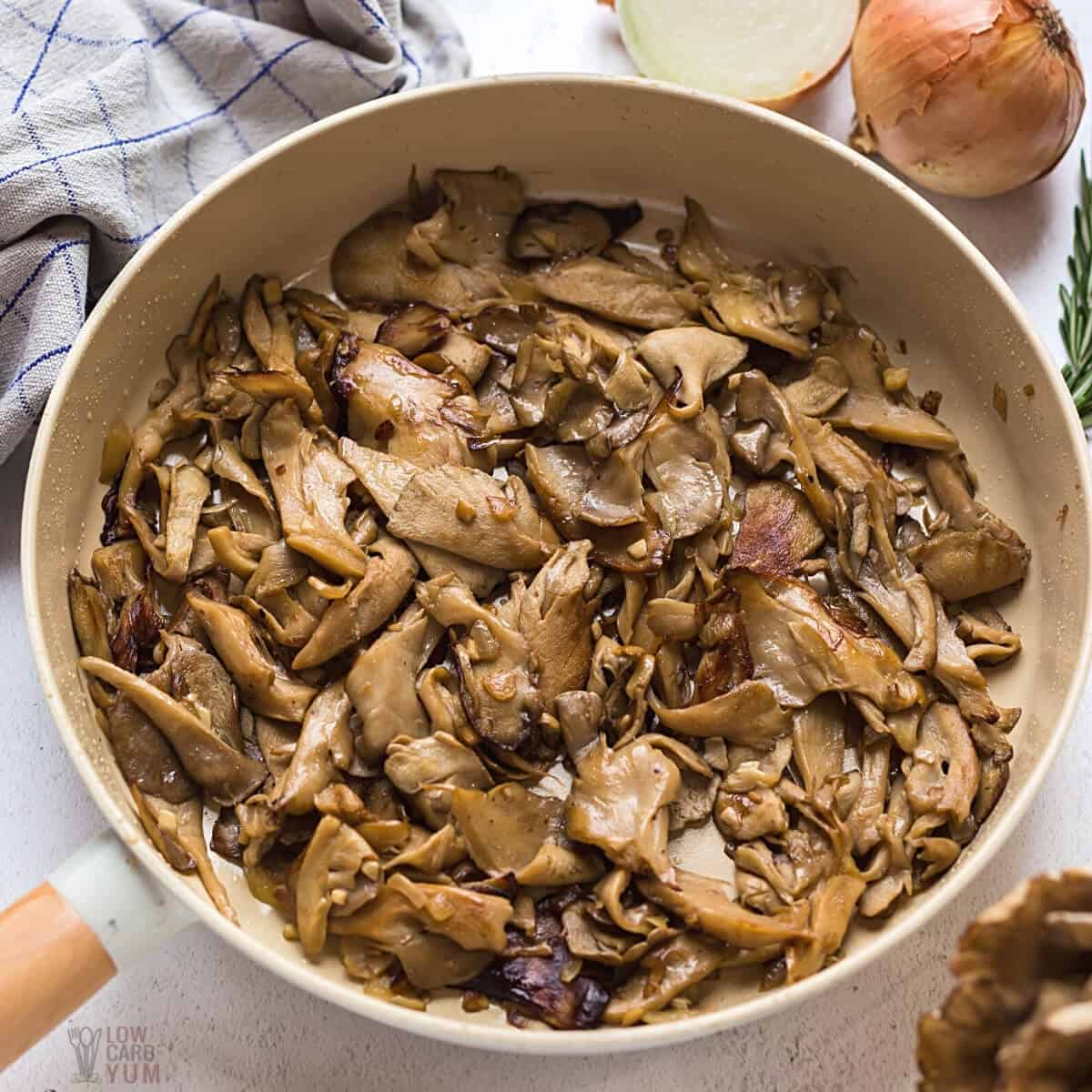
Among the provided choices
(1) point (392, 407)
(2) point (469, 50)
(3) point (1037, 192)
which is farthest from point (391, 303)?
(3) point (1037, 192)

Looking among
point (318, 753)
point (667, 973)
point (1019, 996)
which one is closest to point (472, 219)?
point (318, 753)

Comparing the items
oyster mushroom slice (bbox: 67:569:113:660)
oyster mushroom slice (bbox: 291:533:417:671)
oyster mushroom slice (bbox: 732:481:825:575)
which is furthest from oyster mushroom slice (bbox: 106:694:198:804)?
oyster mushroom slice (bbox: 732:481:825:575)

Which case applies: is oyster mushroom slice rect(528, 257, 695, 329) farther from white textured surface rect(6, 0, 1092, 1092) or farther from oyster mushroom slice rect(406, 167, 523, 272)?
white textured surface rect(6, 0, 1092, 1092)

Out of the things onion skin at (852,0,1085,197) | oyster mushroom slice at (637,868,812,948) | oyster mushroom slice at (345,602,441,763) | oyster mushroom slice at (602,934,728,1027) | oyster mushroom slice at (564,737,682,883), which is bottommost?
oyster mushroom slice at (602,934,728,1027)

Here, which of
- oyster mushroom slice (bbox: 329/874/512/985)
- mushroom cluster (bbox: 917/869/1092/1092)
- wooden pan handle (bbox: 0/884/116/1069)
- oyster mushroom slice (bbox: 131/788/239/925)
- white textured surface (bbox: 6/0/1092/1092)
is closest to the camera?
mushroom cluster (bbox: 917/869/1092/1092)

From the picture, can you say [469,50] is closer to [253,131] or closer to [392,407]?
[253,131]

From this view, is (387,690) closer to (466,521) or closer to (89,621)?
A: (466,521)
